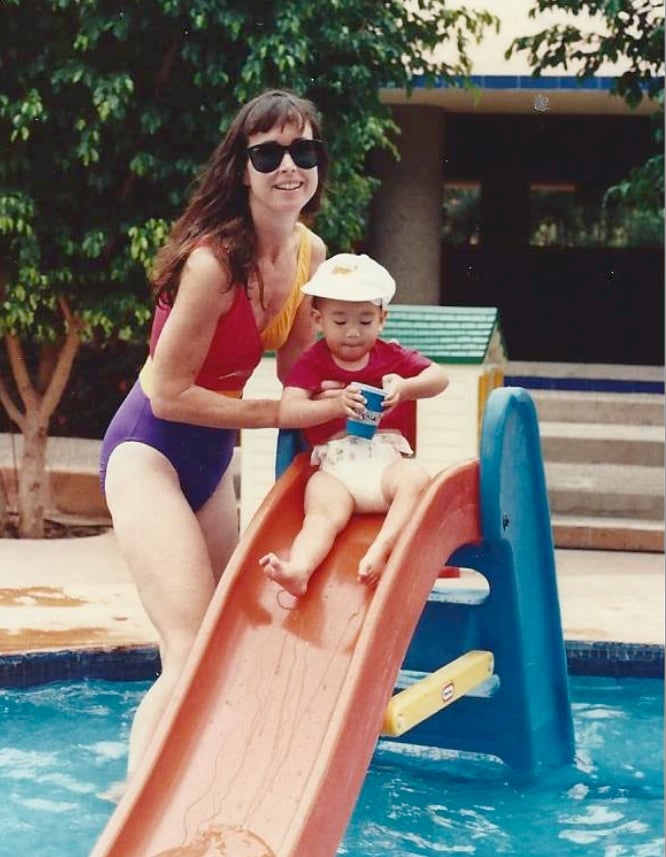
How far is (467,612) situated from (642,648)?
1.76 m

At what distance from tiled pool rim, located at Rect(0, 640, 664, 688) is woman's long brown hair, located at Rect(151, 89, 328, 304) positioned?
2.49 m

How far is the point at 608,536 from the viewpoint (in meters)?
8.68

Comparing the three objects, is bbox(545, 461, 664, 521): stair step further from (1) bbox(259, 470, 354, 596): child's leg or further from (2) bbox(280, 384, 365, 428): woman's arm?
(2) bbox(280, 384, 365, 428): woman's arm

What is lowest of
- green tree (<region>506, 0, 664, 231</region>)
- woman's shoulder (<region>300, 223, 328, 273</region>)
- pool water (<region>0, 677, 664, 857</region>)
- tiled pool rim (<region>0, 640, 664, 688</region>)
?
pool water (<region>0, 677, 664, 857</region>)

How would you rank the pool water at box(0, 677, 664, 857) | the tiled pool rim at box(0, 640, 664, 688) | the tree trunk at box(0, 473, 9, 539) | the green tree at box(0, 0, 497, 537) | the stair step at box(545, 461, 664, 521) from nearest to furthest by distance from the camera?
the pool water at box(0, 677, 664, 857) < the tiled pool rim at box(0, 640, 664, 688) < the green tree at box(0, 0, 497, 537) < the tree trunk at box(0, 473, 9, 539) < the stair step at box(545, 461, 664, 521)

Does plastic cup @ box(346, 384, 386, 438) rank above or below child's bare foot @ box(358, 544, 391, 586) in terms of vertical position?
above

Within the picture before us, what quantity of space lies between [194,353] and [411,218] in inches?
402

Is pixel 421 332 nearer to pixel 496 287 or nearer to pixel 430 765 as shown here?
pixel 430 765

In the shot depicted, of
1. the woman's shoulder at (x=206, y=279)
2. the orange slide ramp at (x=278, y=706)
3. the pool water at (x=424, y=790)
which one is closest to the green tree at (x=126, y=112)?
the pool water at (x=424, y=790)

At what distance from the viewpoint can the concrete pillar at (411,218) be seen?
1359 centimetres

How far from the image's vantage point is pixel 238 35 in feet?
25.0

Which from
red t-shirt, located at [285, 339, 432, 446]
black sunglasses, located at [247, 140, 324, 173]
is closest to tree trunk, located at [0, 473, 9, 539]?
red t-shirt, located at [285, 339, 432, 446]

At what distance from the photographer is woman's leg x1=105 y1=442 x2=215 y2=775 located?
12.2 ft

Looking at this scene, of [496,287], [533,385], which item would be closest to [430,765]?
[533,385]
